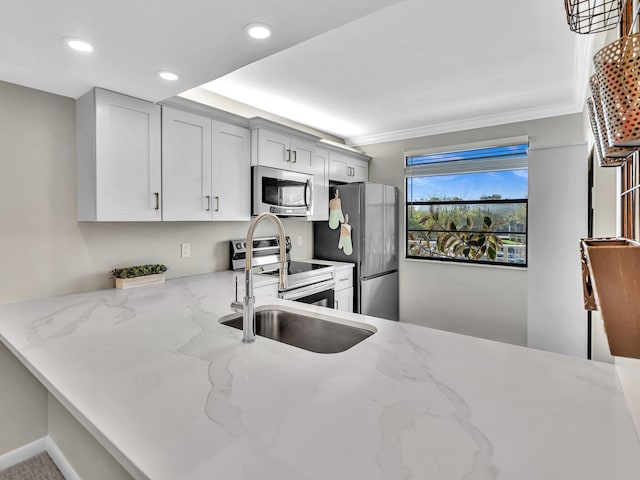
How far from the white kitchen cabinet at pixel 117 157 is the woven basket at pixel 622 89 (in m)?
2.32

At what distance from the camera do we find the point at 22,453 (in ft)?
6.35

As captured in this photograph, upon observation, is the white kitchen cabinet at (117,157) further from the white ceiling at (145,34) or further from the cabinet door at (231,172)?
the cabinet door at (231,172)

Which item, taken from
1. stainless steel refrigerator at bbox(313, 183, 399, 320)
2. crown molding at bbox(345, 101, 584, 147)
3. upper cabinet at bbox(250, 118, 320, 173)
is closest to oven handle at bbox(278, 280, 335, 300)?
stainless steel refrigerator at bbox(313, 183, 399, 320)

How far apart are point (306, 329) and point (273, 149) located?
1890 millimetres

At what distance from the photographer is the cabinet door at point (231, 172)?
2752 mm

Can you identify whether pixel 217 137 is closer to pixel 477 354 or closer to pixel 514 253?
pixel 477 354

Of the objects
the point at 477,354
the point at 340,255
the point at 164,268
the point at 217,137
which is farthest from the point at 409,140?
the point at 477,354

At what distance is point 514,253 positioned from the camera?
365cm

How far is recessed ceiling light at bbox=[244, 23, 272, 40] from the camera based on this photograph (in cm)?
145

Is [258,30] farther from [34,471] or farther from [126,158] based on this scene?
[34,471]

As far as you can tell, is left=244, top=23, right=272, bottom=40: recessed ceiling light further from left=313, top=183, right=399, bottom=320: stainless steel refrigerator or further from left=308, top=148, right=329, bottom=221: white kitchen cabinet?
left=313, top=183, right=399, bottom=320: stainless steel refrigerator

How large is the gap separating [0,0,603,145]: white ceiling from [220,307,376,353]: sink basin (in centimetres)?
126

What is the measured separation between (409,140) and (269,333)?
3.22m

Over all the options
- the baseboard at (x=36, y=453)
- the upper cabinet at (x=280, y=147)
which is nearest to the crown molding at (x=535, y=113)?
the upper cabinet at (x=280, y=147)
